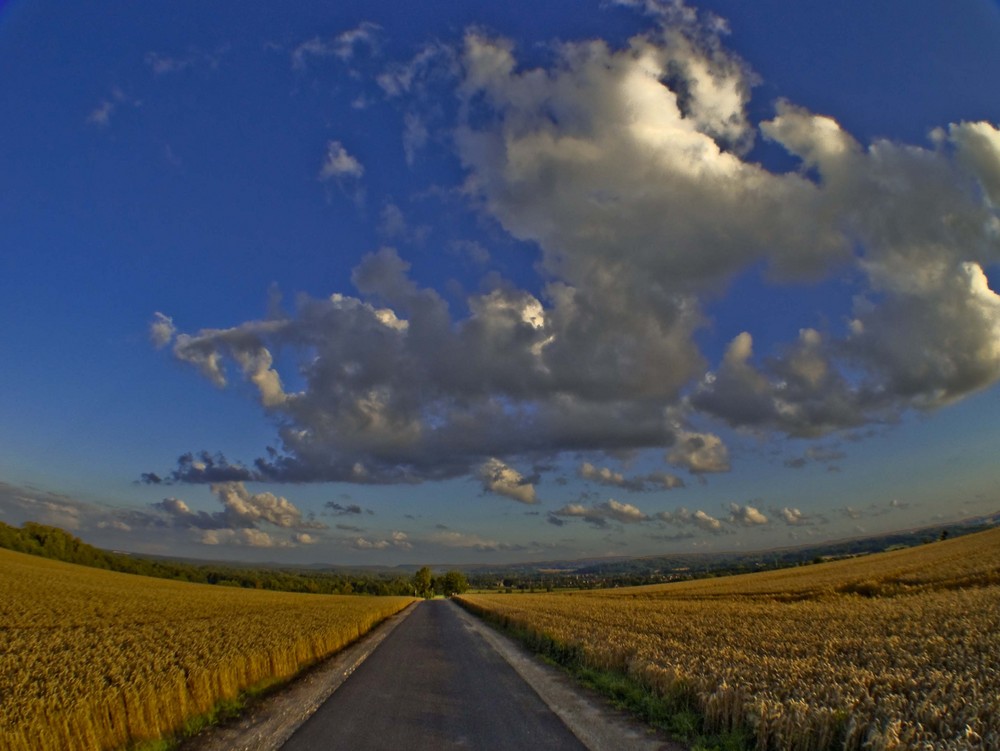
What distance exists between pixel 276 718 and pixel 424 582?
7123 inches

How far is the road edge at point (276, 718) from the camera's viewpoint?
9.63 meters

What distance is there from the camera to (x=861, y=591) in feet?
134

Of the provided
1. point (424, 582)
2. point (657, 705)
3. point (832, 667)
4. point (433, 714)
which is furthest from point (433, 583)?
point (832, 667)

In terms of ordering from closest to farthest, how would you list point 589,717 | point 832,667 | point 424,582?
point 589,717
point 832,667
point 424,582

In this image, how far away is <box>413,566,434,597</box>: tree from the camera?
180 m

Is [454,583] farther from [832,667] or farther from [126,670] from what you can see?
[832,667]

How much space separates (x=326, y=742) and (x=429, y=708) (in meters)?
2.99

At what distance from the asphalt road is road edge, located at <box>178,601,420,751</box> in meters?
0.33

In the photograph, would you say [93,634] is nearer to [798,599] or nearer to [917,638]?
[917,638]

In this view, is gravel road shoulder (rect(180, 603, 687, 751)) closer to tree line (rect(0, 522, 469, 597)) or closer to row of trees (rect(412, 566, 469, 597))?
tree line (rect(0, 522, 469, 597))

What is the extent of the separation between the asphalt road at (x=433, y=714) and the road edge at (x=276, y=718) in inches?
13.0

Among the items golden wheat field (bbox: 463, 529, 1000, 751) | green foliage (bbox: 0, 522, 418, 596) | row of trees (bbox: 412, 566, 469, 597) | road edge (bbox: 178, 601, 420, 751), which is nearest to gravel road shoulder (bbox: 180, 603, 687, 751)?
road edge (bbox: 178, 601, 420, 751)

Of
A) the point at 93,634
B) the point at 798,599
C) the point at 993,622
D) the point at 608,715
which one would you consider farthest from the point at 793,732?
the point at 798,599

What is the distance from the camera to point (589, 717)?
1089cm
